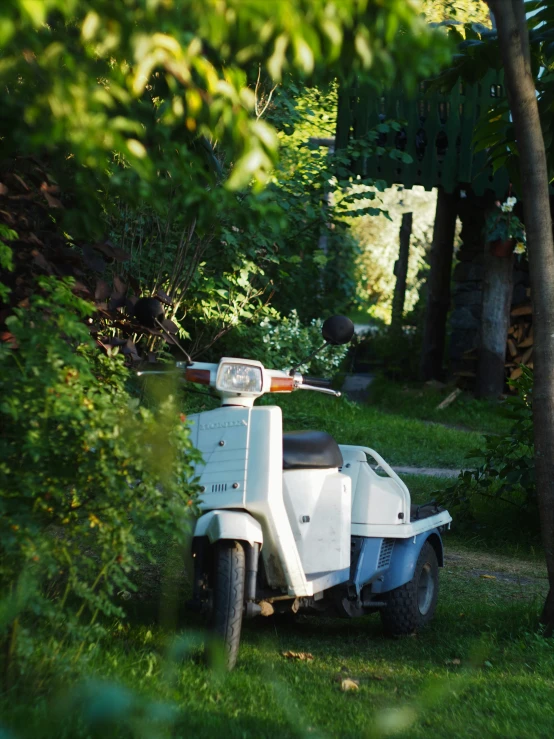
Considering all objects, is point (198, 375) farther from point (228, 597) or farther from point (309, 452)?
point (228, 597)

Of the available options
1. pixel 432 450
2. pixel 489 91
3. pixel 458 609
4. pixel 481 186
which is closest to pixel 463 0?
pixel 489 91

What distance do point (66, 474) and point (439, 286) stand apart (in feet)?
38.1

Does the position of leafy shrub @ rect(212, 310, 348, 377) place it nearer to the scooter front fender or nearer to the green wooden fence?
the green wooden fence

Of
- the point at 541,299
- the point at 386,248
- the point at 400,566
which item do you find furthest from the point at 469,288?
the point at 386,248

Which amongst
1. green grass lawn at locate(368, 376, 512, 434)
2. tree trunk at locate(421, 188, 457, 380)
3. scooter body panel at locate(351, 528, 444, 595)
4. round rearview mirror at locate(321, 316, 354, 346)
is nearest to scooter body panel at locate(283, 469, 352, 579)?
scooter body panel at locate(351, 528, 444, 595)

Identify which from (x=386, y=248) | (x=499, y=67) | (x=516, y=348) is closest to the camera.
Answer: (x=499, y=67)

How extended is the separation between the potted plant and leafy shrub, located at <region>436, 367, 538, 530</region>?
5.16 meters

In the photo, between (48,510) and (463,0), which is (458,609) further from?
(463,0)

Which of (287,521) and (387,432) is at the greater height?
(387,432)

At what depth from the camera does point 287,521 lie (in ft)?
13.4

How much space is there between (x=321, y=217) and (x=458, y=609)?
4.23 meters

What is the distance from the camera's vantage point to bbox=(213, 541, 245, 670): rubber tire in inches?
150

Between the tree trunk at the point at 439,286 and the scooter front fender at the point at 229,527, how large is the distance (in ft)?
34.9

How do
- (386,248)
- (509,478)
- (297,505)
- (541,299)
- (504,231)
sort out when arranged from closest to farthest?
1. (297,505)
2. (541,299)
3. (509,478)
4. (504,231)
5. (386,248)
